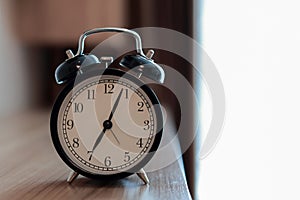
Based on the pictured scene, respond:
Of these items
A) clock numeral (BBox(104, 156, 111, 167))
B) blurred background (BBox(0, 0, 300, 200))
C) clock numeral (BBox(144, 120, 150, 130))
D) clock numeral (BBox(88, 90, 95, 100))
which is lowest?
blurred background (BBox(0, 0, 300, 200))

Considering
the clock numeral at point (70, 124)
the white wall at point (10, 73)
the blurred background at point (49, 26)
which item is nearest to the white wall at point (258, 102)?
the clock numeral at point (70, 124)

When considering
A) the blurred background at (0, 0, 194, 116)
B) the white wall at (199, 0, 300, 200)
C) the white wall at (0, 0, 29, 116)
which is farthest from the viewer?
the blurred background at (0, 0, 194, 116)

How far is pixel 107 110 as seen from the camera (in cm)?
74

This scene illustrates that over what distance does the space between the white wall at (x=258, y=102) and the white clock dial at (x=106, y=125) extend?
566 mm

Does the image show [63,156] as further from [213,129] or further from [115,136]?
[213,129]

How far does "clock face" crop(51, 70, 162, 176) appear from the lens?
738mm

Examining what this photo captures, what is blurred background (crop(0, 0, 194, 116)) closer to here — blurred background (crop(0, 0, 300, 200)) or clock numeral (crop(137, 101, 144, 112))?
blurred background (crop(0, 0, 300, 200))

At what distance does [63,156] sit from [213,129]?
94 cm

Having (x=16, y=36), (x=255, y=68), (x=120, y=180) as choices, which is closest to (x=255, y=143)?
(x=255, y=68)

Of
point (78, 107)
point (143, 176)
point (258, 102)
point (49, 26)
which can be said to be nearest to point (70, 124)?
point (78, 107)

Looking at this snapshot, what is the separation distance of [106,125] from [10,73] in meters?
1.93

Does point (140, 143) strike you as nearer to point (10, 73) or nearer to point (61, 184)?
point (61, 184)

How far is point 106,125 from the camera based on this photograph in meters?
0.74

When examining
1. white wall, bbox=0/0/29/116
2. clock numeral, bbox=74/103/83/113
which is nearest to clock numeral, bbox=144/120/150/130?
clock numeral, bbox=74/103/83/113
